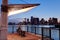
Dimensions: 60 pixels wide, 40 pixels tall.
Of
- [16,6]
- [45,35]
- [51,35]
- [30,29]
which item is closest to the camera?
[16,6]

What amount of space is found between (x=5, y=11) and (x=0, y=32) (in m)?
0.33

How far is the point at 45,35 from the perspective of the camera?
17.4ft

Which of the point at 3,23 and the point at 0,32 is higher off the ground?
the point at 3,23

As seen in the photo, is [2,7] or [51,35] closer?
[2,7]

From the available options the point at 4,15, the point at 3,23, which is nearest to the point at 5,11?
the point at 4,15

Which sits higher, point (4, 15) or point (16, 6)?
point (16, 6)

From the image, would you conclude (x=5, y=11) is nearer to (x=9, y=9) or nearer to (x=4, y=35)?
(x=9, y=9)

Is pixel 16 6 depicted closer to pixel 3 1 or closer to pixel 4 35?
pixel 3 1

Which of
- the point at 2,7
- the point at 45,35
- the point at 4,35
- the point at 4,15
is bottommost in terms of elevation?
the point at 45,35

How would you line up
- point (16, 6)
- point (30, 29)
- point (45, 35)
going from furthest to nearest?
point (30, 29) → point (45, 35) → point (16, 6)

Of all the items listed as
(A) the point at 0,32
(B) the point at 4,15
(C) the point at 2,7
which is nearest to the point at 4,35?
(A) the point at 0,32

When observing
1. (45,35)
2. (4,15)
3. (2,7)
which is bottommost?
(45,35)

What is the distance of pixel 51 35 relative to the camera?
4.66 metres

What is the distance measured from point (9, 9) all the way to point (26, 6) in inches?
10.4
